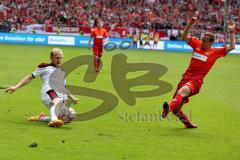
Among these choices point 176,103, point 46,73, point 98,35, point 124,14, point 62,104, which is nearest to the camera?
point 62,104

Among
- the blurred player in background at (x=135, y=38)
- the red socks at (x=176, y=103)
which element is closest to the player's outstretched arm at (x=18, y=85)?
the red socks at (x=176, y=103)

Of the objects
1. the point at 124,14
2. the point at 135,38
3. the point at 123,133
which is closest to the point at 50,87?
the point at 123,133

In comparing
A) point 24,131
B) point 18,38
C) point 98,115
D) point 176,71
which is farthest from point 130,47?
point 24,131

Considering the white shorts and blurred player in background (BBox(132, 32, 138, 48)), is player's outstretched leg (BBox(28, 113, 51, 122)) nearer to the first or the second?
the white shorts

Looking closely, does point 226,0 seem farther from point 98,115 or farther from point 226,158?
point 226,158

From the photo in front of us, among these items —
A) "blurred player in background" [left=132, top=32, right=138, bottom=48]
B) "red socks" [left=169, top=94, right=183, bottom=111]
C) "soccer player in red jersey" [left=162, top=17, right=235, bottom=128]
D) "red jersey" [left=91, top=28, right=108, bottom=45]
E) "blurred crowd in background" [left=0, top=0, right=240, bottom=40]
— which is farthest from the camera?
"blurred crowd in background" [left=0, top=0, right=240, bottom=40]

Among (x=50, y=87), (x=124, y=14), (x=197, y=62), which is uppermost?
(x=197, y=62)

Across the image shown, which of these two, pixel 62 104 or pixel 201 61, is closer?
pixel 62 104

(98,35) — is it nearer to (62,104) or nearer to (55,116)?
(62,104)

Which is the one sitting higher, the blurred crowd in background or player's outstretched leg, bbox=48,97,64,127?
player's outstretched leg, bbox=48,97,64,127

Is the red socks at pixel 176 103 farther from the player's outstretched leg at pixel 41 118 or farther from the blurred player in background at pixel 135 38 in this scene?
the blurred player in background at pixel 135 38

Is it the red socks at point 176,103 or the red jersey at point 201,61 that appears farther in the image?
the red jersey at point 201,61

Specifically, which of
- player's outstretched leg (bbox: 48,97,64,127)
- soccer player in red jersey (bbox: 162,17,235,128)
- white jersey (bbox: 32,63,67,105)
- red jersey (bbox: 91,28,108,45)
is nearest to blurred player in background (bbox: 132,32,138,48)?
red jersey (bbox: 91,28,108,45)

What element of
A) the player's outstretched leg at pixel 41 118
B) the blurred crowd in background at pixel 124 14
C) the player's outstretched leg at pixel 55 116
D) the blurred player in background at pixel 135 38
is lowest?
the blurred player in background at pixel 135 38
